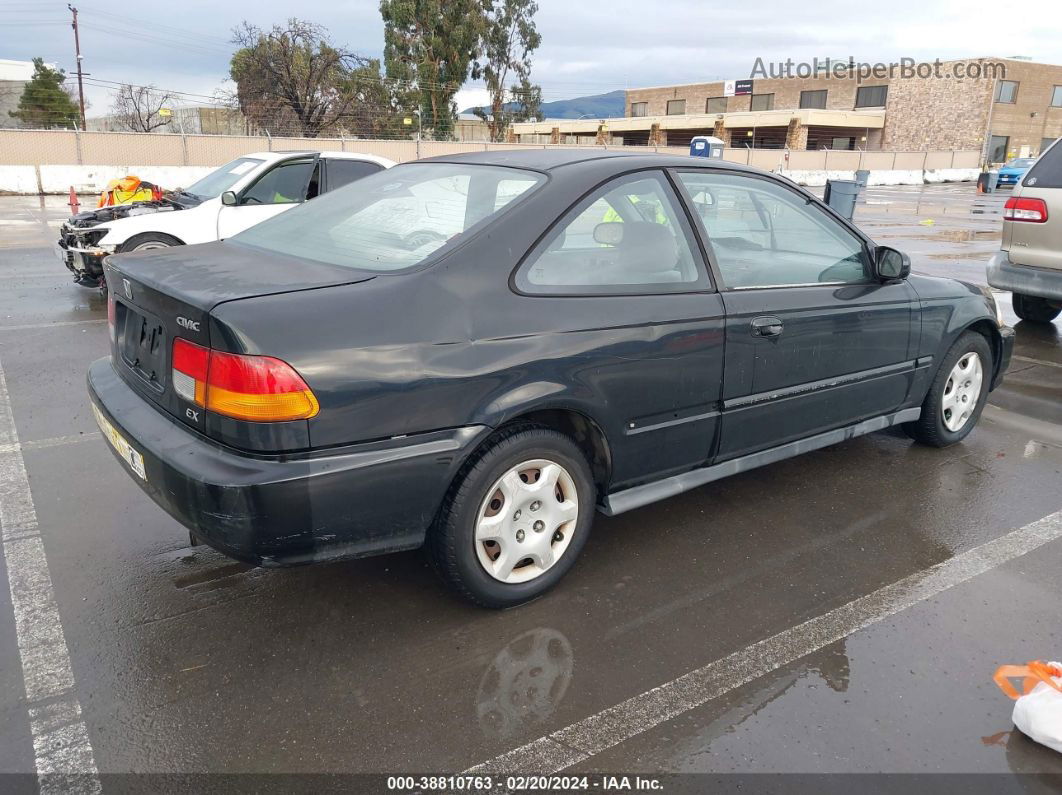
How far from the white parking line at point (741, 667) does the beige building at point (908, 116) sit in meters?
55.7

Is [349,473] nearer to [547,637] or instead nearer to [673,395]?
[547,637]

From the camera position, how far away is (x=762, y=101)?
70.4 metres

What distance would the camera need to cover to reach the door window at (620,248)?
302 centimetres

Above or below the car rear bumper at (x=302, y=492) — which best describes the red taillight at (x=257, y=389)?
above

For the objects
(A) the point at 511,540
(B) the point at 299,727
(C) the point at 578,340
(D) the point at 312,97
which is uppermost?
(D) the point at 312,97

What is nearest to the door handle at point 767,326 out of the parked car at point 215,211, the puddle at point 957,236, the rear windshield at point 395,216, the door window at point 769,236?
the door window at point 769,236

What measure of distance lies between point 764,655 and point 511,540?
0.98 meters

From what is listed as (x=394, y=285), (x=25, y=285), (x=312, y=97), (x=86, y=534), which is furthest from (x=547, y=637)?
(x=312, y=97)

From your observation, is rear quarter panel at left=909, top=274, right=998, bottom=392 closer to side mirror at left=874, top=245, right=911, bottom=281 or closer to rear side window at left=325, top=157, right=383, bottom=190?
side mirror at left=874, top=245, right=911, bottom=281

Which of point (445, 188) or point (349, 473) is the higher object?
point (445, 188)

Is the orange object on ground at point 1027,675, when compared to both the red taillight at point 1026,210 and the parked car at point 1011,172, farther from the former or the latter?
the parked car at point 1011,172

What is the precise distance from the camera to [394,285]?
2709 mm

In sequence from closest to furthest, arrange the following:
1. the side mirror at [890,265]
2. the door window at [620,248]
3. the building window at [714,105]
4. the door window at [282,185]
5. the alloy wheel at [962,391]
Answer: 1. the door window at [620,248]
2. the side mirror at [890,265]
3. the alloy wheel at [962,391]
4. the door window at [282,185]
5. the building window at [714,105]

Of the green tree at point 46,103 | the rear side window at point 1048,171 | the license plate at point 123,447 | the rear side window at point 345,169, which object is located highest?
the green tree at point 46,103
